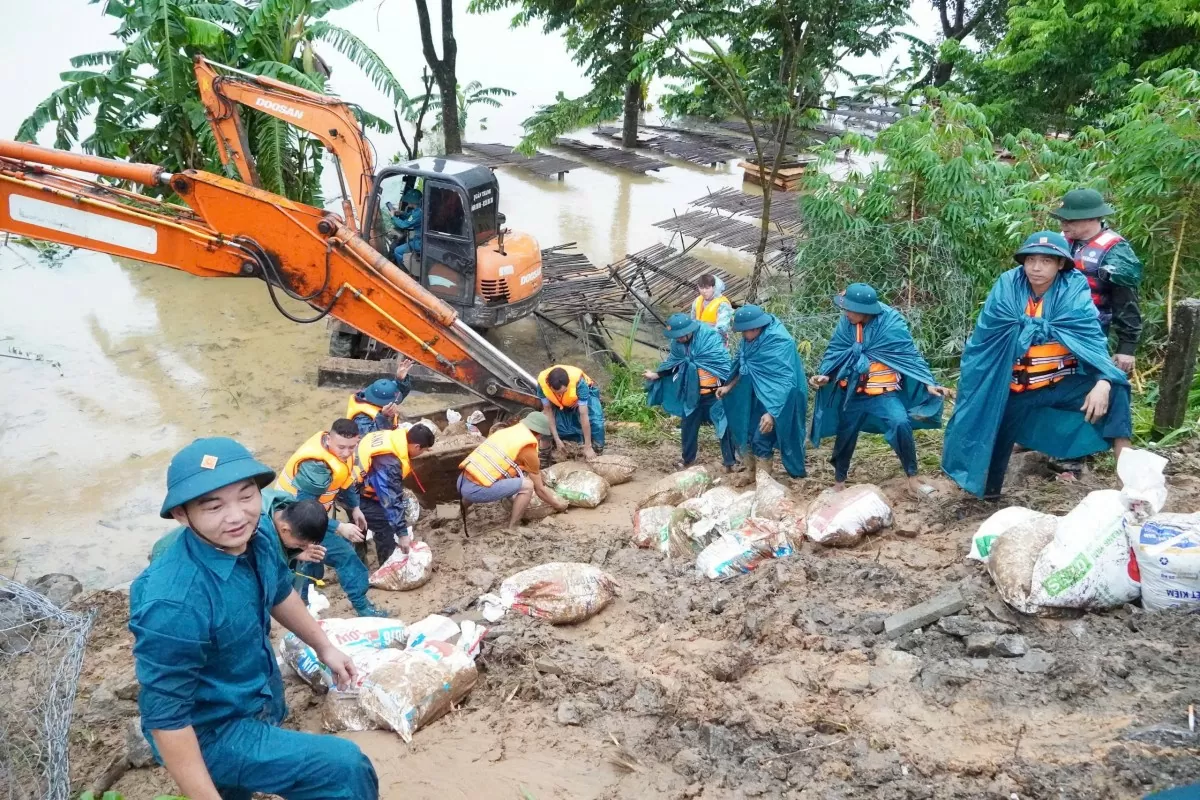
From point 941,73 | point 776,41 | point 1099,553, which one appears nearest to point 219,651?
point 1099,553

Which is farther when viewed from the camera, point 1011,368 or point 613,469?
point 613,469

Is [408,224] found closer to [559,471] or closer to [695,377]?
[559,471]

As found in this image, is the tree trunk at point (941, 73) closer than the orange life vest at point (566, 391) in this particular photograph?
No

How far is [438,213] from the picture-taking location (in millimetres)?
8719

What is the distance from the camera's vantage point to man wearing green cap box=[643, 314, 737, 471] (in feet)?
22.5

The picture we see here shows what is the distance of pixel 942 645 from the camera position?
12.6ft

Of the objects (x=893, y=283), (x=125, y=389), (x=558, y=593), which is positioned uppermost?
(x=893, y=283)

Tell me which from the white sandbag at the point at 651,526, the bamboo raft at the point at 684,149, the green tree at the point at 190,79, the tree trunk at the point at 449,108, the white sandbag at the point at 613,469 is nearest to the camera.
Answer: the white sandbag at the point at 651,526

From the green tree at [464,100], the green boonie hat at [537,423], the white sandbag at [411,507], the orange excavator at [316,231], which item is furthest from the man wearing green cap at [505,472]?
the green tree at [464,100]

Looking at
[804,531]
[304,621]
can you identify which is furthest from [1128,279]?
[304,621]

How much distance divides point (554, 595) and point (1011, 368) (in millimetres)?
2761

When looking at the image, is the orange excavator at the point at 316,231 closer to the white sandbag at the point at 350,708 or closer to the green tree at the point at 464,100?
the white sandbag at the point at 350,708

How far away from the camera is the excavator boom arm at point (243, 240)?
21.2 ft

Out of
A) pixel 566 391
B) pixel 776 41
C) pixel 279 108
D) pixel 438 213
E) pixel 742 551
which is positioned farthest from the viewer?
pixel 776 41
